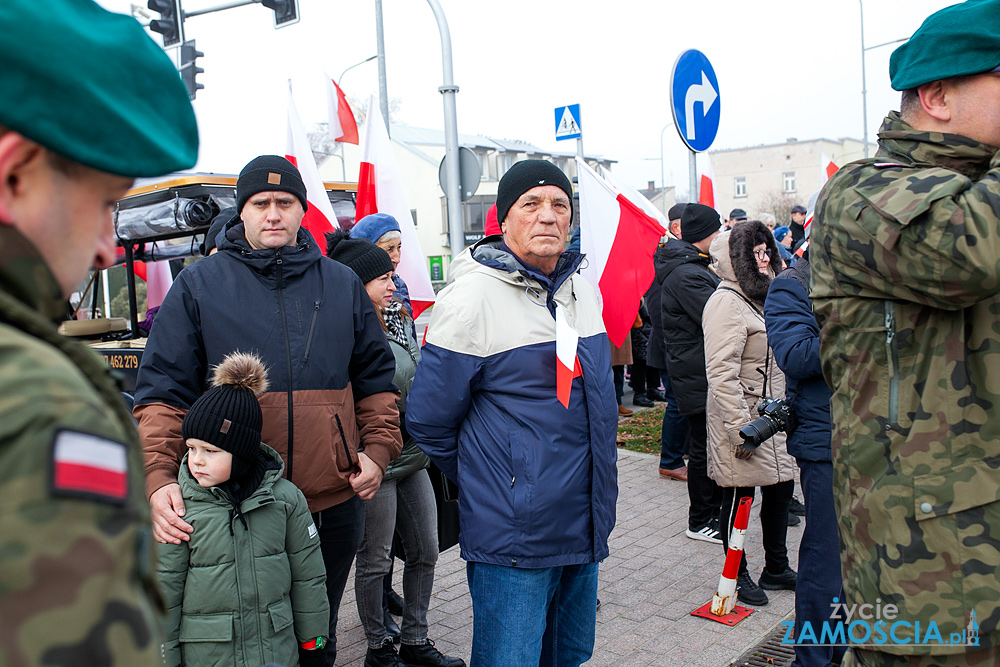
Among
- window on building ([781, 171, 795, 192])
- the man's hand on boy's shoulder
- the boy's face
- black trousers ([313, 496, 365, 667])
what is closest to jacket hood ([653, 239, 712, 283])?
black trousers ([313, 496, 365, 667])

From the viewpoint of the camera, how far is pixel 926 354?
1.92m

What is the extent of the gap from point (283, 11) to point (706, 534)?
9.55 metres

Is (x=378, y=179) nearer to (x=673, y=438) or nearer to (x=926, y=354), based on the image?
(x=673, y=438)

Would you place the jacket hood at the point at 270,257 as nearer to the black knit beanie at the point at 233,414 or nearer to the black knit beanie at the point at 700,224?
the black knit beanie at the point at 233,414

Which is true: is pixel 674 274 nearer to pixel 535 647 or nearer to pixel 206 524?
pixel 535 647

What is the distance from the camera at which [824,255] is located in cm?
216

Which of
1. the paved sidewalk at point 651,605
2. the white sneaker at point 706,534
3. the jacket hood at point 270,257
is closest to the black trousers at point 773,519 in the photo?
the paved sidewalk at point 651,605

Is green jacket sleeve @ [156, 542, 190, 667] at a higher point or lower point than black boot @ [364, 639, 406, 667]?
higher

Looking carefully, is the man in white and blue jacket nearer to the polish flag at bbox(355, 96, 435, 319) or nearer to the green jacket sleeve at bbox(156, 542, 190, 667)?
the green jacket sleeve at bbox(156, 542, 190, 667)

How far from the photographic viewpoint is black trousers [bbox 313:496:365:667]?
10.3 feet

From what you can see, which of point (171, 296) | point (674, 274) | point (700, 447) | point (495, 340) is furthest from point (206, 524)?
point (674, 274)

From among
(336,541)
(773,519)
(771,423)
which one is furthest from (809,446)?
(336,541)

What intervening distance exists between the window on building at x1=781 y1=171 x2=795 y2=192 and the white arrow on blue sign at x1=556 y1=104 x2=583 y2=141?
71108 millimetres

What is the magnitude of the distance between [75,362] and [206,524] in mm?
1978
